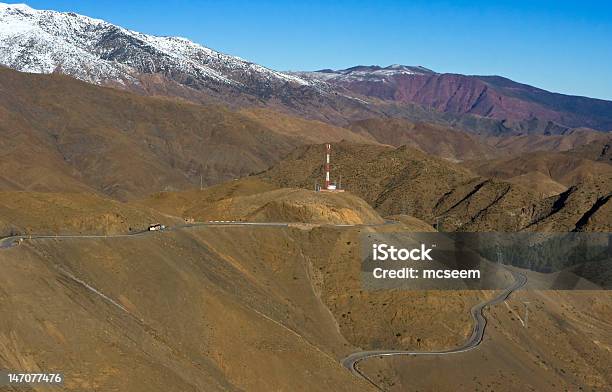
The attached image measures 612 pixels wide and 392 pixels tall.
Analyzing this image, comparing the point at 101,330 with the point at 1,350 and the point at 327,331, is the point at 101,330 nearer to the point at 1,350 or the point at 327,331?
the point at 1,350

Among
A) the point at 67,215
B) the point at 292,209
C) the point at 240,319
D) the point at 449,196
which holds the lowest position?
the point at 240,319

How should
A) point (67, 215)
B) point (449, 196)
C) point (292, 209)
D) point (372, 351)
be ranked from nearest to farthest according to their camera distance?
point (372, 351), point (67, 215), point (292, 209), point (449, 196)

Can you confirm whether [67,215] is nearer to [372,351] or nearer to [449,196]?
[372,351]

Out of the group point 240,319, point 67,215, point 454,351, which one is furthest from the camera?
point 67,215

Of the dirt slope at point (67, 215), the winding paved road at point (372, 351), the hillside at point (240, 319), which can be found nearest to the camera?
the hillside at point (240, 319)

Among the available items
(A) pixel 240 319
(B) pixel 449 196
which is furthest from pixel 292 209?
(B) pixel 449 196

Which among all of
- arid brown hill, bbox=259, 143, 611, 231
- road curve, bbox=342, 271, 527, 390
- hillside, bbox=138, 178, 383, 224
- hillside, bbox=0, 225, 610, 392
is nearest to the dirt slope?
hillside, bbox=0, 225, 610, 392

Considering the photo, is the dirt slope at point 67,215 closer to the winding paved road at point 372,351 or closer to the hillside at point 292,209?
the winding paved road at point 372,351

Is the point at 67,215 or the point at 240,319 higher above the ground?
the point at 67,215

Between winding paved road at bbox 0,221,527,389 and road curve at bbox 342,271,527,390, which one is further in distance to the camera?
road curve at bbox 342,271,527,390

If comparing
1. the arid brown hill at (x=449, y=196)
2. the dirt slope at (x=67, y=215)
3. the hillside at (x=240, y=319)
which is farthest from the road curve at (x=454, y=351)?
the arid brown hill at (x=449, y=196)

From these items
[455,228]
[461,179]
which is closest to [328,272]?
[455,228]

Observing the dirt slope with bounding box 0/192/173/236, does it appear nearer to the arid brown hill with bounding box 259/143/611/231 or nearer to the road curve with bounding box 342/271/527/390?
the road curve with bounding box 342/271/527/390
